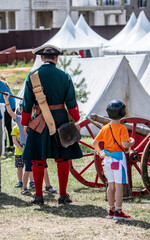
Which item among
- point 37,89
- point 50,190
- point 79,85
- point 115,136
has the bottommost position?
point 50,190

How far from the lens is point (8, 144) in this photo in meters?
12.1

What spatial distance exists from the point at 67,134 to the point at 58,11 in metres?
48.0

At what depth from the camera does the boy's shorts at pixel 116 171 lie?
17.4ft

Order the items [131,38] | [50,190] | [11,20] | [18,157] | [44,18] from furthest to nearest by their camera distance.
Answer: [44,18] < [11,20] < [131,38] < [18,157] < [50,190]

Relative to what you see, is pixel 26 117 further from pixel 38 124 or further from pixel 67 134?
pixel 67 134

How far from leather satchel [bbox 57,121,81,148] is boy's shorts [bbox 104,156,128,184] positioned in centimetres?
73

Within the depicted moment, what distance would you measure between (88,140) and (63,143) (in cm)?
535

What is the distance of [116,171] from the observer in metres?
5.31

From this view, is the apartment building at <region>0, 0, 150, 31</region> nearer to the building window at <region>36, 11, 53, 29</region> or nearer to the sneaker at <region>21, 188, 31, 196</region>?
the building window at <region>36, 11, 53, 29</region>

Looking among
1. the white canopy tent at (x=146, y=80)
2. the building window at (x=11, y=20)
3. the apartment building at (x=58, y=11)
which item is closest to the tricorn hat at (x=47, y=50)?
the white canopy tent at (x=146, y=80)

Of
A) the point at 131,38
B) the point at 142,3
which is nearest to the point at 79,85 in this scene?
the point at 131,38

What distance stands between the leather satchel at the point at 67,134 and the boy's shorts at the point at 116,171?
0.73 metres

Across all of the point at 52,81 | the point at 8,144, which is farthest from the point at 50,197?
the point at 8,144

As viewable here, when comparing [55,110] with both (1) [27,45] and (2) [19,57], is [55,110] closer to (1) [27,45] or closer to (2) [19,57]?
(2) [19,57]
